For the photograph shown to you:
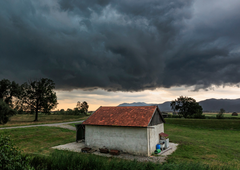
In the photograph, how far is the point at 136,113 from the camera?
71.9ft

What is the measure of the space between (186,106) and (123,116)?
81140 mm

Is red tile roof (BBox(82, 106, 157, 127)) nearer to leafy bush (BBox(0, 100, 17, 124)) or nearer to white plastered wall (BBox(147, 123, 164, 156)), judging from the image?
white plastered wall (BBox(147, 123, 164, 156))

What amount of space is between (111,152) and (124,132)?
10.0 ft

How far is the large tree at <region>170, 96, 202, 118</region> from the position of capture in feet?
289

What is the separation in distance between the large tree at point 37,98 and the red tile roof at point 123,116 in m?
41.4

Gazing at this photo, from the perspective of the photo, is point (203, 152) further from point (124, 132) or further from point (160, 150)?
point (124, 132)

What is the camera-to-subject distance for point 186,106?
91062 mm

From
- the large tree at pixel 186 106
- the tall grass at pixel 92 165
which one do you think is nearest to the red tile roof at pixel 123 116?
the tall grass at pixel 92 165

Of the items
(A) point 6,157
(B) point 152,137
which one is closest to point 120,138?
(B) point 152,137

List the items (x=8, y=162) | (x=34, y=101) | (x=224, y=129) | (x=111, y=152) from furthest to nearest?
(x=34, y=101) → (x=224, y=129) → (x=111, y=152) → (x=8, y=162)

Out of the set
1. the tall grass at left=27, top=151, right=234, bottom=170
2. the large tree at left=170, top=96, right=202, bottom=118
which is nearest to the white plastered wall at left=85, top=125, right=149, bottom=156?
the tall grass at left=27, top=151, right=234, bottom=170

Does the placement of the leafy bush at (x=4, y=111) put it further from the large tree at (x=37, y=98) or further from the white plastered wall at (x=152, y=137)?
the white plastered wall at (x=152, y=137)

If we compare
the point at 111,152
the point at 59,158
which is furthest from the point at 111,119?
the point at 59,158

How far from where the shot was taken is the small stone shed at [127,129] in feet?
61.7
